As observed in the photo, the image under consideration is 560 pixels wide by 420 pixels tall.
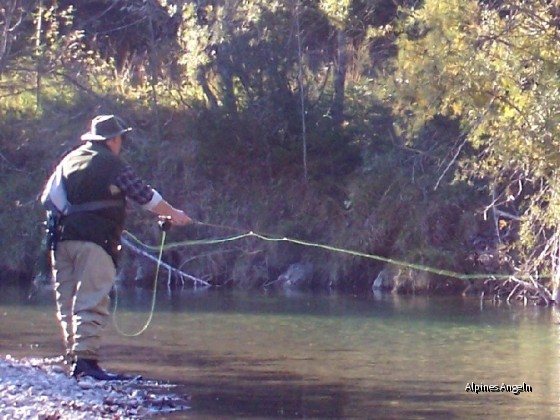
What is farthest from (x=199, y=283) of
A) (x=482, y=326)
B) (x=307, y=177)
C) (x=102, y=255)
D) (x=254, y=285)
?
(x=102, y=255)

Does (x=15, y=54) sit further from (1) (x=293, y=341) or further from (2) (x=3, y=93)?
(1) (x=293, y=341)

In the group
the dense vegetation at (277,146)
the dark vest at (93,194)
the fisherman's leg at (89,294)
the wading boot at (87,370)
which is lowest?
the wading boot at (87,370)

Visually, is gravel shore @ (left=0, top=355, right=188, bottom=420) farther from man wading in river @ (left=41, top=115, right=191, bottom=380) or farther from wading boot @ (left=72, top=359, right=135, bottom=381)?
man wading in river @ (left=41, top=115, right=191, bottom=380)

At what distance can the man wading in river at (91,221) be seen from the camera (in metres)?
8.16

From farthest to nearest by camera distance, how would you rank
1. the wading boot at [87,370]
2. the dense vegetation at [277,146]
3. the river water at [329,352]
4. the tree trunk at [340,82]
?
the tree trunk at [340,82] < the dense vegetation at [277,146] < the wading boot at [87,370] < the river water at [329,352]

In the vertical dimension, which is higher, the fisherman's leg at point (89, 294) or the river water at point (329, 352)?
the fisherman's leg at point (89, 294)

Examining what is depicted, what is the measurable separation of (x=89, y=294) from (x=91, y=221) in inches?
19.2

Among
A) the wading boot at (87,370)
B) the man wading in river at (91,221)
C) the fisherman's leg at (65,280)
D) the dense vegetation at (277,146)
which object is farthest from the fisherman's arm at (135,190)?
the dense vegetation at (277,146)

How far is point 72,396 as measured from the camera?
24.6 ft

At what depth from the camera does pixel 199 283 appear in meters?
20.4

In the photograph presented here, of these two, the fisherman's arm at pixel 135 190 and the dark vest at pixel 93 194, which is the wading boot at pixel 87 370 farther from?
the fisherman's arm at pixel 135 190

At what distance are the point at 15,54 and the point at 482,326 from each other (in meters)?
12.1

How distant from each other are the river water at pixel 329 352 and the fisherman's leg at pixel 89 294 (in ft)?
2.33

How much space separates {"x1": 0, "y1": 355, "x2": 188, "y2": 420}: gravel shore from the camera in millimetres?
6930
